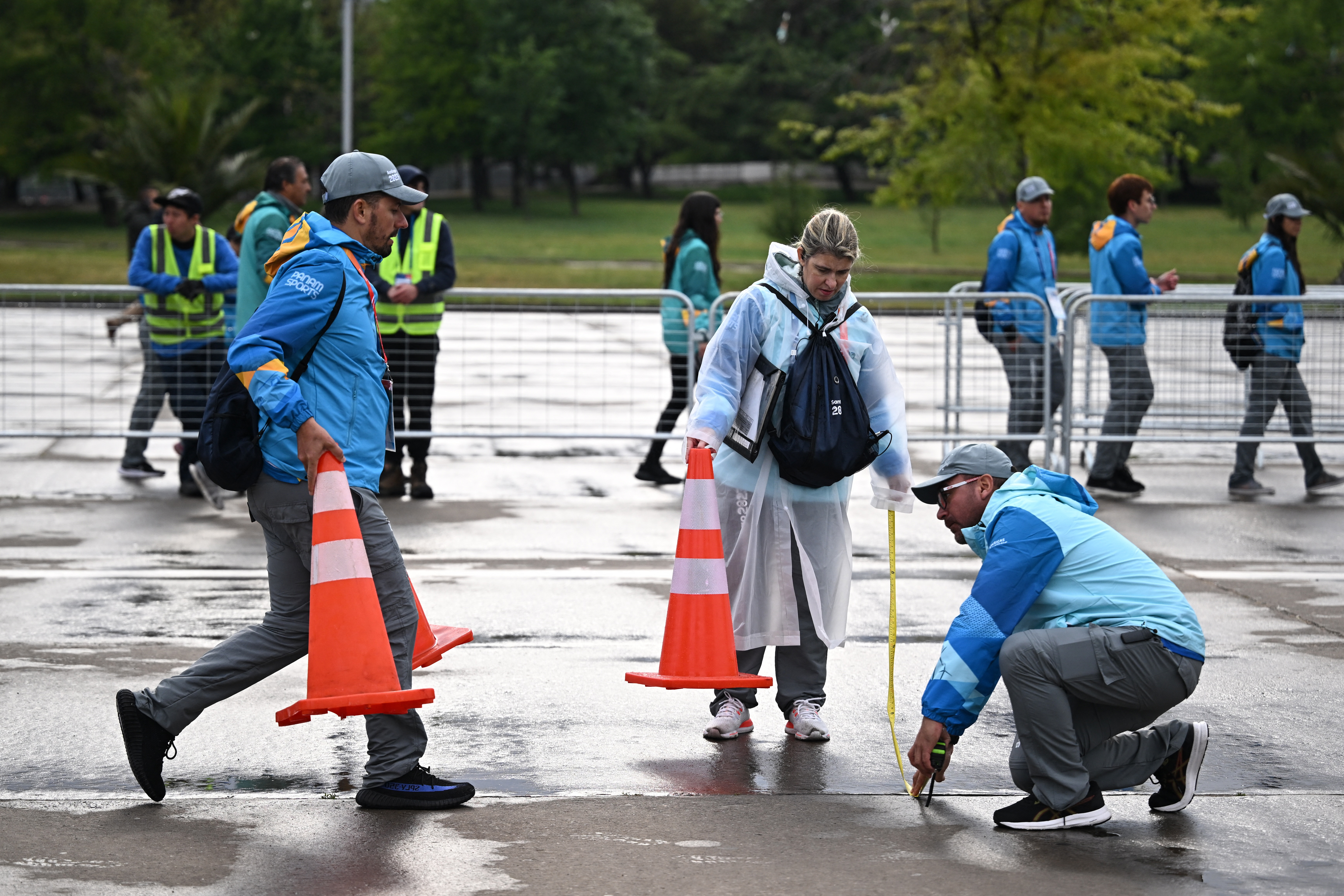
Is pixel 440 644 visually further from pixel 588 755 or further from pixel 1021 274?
pixel 1021 274

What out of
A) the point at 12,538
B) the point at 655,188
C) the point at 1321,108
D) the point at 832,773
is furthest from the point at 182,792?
the point at 655,188

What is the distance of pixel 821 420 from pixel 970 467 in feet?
2.23

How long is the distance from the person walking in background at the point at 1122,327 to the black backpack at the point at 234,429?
7.21 meters

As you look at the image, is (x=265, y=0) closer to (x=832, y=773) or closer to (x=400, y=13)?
(x=400, y=13)

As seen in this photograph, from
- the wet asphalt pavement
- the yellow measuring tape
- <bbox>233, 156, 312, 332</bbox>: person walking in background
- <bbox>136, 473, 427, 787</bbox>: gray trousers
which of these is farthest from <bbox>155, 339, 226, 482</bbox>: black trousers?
the yellow measuring tape

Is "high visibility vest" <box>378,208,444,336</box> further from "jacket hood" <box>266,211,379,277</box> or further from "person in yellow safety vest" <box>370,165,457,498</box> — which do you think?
"jacket hood" <box>266,211,379,277</box>

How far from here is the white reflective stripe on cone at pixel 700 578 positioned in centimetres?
509

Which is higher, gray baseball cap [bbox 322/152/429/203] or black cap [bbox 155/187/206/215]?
black cap [bbox 155/187/206/215]

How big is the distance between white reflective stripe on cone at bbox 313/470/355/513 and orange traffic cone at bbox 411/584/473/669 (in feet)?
1.98

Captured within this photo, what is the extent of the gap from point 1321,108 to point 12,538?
54.3 meters

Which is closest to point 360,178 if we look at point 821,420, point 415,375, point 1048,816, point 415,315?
point 821,420

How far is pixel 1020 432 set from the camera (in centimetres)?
1082

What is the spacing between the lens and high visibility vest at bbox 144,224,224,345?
10.2m

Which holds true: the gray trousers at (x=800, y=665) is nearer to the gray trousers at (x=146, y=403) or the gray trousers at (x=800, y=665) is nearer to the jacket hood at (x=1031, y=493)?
the jacket hood at (x=1031, y=493)
